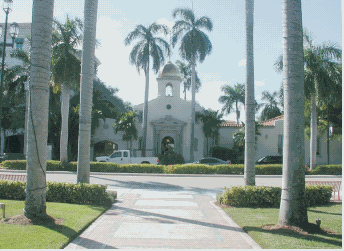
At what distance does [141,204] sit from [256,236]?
550 centimetres

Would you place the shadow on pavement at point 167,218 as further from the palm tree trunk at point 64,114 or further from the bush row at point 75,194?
the palm tree trunk at point 64,114

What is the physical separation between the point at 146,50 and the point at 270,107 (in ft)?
113

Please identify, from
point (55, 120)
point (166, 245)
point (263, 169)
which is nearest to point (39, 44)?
point (166, 245)

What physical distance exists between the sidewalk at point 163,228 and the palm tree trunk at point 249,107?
1.73 m

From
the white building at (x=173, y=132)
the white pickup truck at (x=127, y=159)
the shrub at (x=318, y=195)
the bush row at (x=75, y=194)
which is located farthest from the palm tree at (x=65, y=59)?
the shrub at (x=318, y=195)

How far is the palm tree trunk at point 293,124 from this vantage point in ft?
25.3

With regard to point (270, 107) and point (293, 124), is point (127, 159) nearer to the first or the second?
point (293, 124)

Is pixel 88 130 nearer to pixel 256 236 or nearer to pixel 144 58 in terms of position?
pixel 256 236

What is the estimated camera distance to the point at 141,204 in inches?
469

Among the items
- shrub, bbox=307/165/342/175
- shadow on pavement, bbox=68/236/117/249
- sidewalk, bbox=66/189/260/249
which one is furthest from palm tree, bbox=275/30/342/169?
shadow on pavement, bbox=68/236/117/249

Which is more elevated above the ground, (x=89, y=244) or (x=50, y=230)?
(x=50, y=230)

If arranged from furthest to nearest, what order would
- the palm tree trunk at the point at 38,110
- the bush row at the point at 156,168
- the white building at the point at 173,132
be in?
the white building at the point at 173,132, the bush row at the point at 156,168, the palm tree trunk at the point at 38,110

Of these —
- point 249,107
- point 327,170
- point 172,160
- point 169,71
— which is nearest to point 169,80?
point 169,71

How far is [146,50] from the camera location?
35.7 meters
